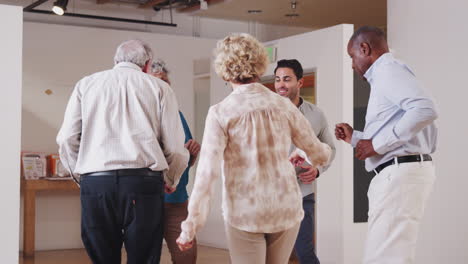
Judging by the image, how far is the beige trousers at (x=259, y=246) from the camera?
9.63 ft

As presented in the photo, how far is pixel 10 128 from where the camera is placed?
5590 millimetres

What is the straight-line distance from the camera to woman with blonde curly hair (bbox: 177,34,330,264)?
9.55 feet

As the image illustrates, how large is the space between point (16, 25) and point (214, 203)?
4.47 m

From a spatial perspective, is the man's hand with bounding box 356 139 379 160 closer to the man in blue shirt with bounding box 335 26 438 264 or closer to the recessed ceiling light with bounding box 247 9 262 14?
the man in blue shirt with bounding box 335 26 438 264

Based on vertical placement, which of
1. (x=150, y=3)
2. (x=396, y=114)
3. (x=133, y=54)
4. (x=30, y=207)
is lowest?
(x=30, y=207)

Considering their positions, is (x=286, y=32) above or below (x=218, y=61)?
above

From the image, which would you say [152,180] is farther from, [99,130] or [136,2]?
[136,2]

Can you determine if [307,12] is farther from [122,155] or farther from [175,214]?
[122,155]

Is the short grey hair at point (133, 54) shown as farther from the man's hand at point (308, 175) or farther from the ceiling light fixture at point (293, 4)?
the ceiling light fixture at point (293, 4)

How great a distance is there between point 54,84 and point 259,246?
287 inches

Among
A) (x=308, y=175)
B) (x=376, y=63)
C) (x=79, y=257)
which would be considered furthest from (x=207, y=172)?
(x=79, y=257)

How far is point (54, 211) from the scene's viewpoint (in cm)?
956

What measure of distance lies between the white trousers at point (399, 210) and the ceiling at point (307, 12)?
7238 mm

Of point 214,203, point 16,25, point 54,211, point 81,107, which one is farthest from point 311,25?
point 81,107
